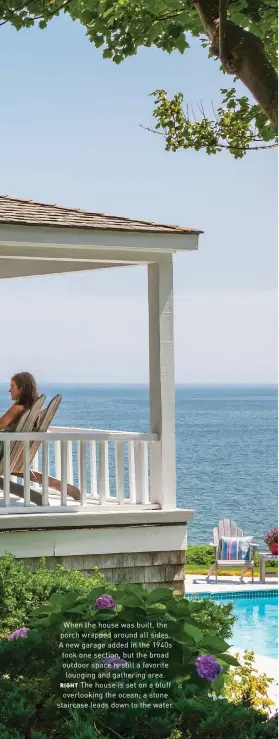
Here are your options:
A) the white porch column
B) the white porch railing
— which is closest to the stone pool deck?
the white porch railing

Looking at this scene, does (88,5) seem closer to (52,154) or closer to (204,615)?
(204,615)

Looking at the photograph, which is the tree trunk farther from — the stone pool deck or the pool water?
the stone pool deck

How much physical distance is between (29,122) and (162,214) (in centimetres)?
1314

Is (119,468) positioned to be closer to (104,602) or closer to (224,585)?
(104,602)

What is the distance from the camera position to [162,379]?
29.7ft

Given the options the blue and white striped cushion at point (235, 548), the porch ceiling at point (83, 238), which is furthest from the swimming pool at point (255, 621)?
the porch ceiling at point (83, 238)

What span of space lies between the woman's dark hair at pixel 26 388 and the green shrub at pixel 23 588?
71.5 inches

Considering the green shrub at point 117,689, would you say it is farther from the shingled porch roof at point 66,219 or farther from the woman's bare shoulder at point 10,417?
the shingled porch roof at point 66,219

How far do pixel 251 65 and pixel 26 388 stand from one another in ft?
14.4

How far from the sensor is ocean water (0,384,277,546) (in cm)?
6029

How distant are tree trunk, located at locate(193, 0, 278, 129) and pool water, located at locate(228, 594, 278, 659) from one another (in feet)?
40.4

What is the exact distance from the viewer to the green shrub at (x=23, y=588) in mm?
7121

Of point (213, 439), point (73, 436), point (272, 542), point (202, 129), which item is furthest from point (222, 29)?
point (213, 439)

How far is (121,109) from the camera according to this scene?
174 ft
